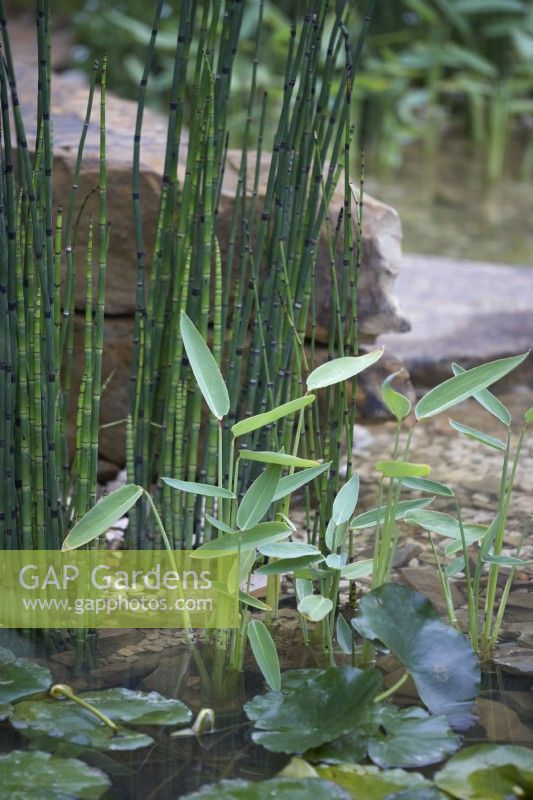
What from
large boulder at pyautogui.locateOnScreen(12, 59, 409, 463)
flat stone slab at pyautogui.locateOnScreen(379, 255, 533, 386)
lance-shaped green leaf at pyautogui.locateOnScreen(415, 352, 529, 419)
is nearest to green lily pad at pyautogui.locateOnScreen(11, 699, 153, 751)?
lance-shaped green leaf at pyautogui.locateOnScreen(415, 352, 529, 419)

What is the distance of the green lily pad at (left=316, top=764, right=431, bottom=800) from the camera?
0.97 m

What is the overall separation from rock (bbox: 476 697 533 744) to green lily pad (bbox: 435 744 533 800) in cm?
6

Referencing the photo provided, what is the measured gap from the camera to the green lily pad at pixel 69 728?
103 cm

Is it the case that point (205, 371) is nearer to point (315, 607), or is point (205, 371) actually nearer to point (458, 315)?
point (315, 607)

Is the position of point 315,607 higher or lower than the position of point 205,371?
lower

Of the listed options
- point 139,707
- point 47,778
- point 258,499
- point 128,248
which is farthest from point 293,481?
point 128,248

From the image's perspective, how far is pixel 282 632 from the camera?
1293mm

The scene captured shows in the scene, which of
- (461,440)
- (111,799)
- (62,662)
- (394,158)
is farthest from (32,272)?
(394,158)

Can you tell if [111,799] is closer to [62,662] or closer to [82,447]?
[62,662]

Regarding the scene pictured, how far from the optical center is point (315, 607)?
42.7 inches

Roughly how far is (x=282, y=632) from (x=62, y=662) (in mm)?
261

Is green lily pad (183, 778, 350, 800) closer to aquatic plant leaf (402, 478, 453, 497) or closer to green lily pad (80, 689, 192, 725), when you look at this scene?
green lily pad (80, 689, 192, 725)

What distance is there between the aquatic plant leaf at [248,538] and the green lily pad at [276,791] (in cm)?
22

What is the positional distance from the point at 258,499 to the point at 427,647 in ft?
0.74
